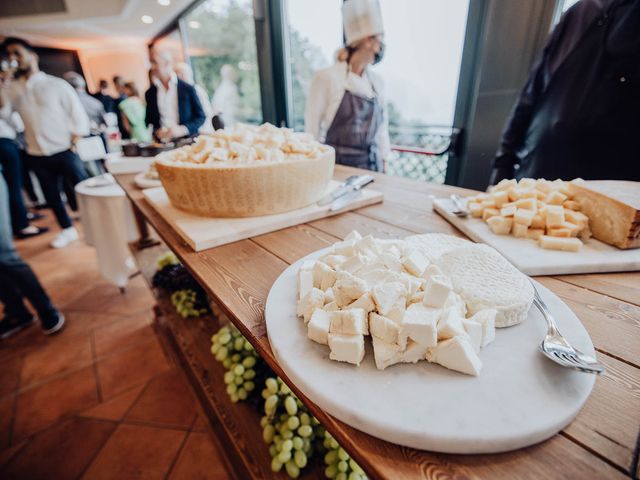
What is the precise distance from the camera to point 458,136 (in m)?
2.36

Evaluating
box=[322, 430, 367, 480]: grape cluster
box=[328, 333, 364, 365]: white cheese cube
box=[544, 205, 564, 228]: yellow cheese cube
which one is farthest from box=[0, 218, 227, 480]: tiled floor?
box=[544, 205, 564, 228]: yellow cheese cube

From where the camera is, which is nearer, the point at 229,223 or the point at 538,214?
the point at 538,214

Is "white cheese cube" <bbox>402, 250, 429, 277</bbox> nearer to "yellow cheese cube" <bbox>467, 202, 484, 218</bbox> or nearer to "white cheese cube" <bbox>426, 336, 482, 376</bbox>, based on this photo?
"white cheese cube" <bbox>426, 336, 482, 376</bbox>

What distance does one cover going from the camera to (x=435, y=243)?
732 millimetres

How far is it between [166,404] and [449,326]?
1.89m

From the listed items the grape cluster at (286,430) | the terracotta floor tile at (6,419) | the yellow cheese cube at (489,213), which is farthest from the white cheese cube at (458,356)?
the terracotta floor tile at (6,419)

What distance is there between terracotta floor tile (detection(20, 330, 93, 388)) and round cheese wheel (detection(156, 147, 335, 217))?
1761mm

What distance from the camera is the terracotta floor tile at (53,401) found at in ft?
5.48

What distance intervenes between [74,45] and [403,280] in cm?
1376

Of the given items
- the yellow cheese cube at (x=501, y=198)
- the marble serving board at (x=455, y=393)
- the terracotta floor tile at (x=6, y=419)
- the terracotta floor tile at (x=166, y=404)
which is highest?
the yellow cheese cube at (x=501, y=198)

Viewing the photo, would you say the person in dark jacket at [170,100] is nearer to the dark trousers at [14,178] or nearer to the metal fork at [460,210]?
the dark trousers at [14,178]

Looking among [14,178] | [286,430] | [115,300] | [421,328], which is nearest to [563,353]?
[421,328]

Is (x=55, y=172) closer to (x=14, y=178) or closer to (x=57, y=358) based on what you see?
(x=14, y=178)

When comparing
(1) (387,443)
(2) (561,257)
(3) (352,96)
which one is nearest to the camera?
(1) (387,443)
